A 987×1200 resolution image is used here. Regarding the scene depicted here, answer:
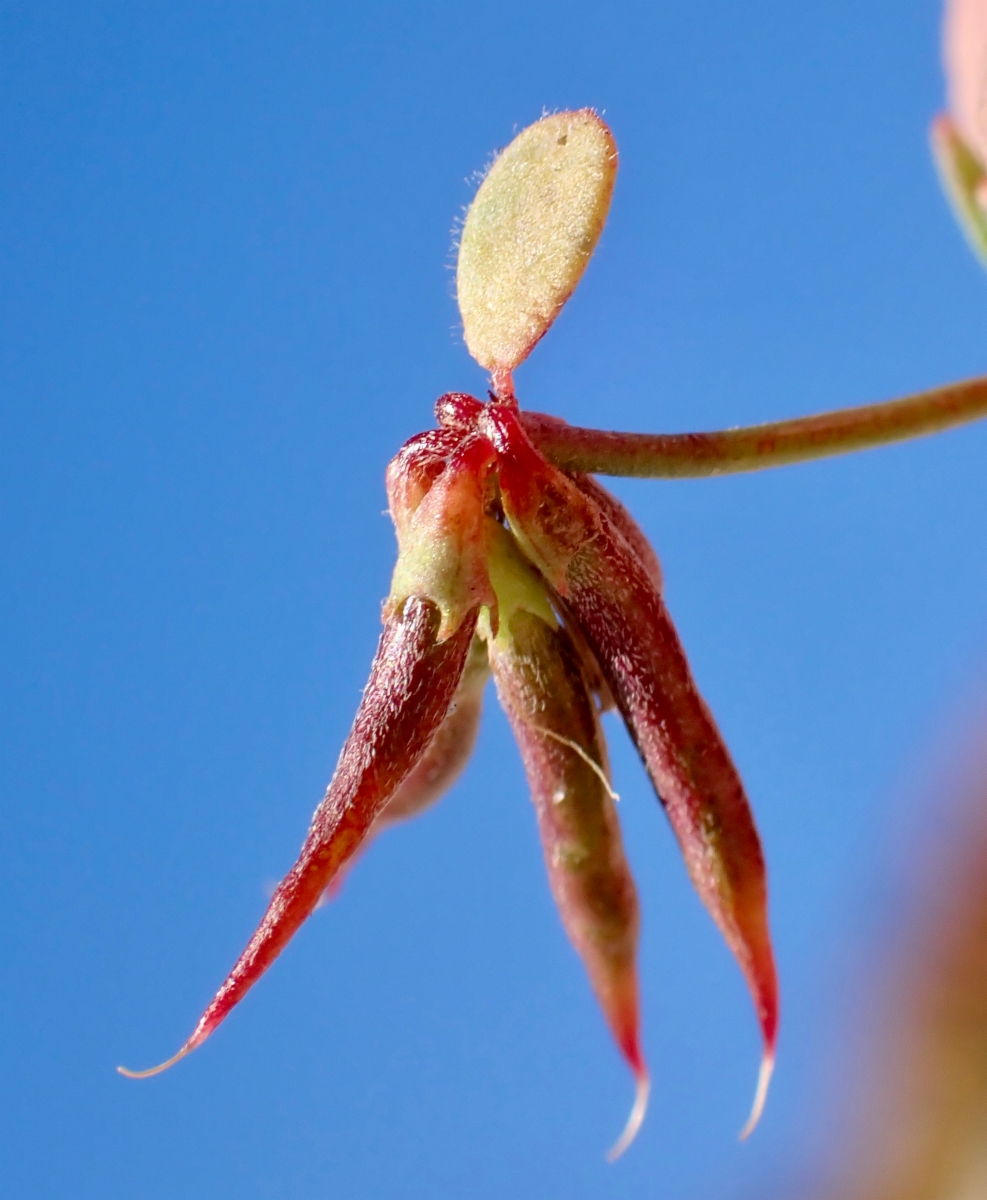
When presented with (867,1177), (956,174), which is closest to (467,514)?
(956,174)

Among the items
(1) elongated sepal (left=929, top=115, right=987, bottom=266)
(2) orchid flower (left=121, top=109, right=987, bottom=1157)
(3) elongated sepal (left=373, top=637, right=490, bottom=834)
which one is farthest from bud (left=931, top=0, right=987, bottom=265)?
(3) elongated sepal (left=373, top=637, right=490, bottom=834)

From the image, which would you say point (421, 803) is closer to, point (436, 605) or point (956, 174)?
point (436, 605)

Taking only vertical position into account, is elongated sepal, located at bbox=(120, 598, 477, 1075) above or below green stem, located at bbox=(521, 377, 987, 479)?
below

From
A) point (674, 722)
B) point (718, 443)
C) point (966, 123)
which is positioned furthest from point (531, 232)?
point (966, 123)

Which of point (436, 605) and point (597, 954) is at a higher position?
point (436, 605)

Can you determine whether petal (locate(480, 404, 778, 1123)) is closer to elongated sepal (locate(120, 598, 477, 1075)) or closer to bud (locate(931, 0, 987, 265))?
elongated sepal (locate(120, 598, 477, 1075))

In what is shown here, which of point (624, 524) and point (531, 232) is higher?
point (531, 232)

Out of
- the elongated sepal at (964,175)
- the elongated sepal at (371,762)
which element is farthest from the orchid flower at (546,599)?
the elongated sepal at (964,175)

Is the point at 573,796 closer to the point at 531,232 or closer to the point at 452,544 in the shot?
the point at 452,544
